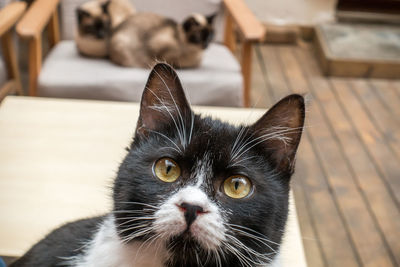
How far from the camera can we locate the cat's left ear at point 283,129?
2.39 feet

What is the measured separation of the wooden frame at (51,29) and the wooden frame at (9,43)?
48 millimetres

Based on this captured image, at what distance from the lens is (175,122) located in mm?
747

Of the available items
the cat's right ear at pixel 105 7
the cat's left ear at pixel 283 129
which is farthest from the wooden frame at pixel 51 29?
the cat's left ear at pixel 283 129

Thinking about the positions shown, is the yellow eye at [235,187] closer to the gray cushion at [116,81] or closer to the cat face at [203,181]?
the cat face at [203,181]

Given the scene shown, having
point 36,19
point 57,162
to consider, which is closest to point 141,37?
point 36,19

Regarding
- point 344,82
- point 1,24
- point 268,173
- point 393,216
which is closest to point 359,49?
point 344,82

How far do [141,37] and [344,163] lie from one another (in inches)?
49.6

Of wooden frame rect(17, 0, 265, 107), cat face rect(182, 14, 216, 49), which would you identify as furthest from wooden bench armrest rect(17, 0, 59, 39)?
cat face rect(182, 14, 216, 49)

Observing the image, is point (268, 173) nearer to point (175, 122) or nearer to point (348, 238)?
point (175, 122)

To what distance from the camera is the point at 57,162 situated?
1288 mm

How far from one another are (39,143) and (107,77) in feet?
2.24

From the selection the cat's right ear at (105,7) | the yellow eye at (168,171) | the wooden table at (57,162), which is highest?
the yellow eye at (168,171)

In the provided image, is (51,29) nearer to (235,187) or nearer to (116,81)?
(116,81)

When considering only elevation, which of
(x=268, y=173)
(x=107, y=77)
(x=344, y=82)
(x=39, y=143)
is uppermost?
(x=268, y=173)
